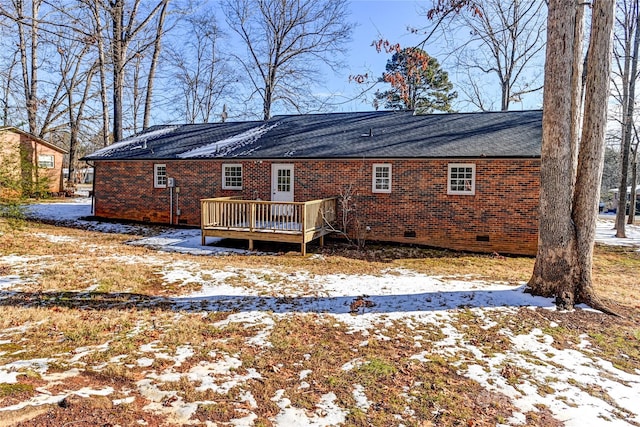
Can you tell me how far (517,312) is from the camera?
594 centimetres

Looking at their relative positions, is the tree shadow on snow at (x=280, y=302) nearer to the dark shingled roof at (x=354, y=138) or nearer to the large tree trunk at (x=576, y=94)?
the large tree trunk at (x=576, y=94)

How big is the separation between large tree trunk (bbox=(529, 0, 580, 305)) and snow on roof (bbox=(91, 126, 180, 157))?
1584 cm

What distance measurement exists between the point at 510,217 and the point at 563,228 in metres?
5.30

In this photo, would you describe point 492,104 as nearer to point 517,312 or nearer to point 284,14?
point 284,14

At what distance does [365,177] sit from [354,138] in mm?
2065

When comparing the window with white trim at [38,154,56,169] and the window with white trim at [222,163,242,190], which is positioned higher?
the window with white trim at [38,154,56,169]

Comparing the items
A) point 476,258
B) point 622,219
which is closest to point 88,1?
point 476,258

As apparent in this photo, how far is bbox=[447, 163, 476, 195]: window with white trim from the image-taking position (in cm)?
1167

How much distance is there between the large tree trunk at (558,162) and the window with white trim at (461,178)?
521cm

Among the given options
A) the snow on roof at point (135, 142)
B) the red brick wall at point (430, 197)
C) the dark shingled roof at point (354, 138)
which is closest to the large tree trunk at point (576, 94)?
the dark shingled roof at point (354, 138)

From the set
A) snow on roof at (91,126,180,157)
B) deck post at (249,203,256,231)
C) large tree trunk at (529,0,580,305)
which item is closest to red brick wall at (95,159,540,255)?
deck post at (249,203,256,231)

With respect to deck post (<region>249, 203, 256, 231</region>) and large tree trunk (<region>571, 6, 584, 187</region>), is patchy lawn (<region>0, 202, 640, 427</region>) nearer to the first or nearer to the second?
large tree trunk (<region>571, 6, 584, 187</region>)

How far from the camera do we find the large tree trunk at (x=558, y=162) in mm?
6254

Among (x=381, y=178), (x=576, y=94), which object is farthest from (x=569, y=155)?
(x=381, y=178)
